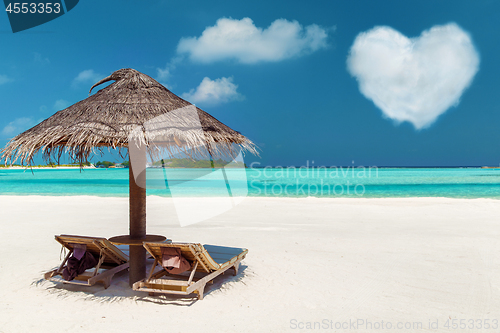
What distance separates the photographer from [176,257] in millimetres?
3809

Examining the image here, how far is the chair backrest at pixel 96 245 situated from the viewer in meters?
4.04

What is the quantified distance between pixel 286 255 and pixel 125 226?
528 centimetres

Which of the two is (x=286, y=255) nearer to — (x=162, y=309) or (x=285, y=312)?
(x=285, y=312)

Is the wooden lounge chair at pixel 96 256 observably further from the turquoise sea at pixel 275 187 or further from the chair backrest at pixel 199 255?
the turquoise sea at pixel 275 187

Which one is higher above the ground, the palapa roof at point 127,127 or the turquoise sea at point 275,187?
the palapa roof at point 127,127

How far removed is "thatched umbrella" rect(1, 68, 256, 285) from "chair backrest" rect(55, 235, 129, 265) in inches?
12.9

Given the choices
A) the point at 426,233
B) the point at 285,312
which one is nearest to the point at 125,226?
the point at 285,312

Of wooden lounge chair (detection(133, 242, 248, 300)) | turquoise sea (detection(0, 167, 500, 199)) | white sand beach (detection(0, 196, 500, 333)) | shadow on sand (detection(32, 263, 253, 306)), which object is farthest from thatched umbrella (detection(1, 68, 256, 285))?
turquoise sea (detection(0, 167, 500, 199))

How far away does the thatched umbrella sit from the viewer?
3.68m

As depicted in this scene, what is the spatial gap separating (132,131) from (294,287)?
2910 millimetres

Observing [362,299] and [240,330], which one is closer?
[240,330]

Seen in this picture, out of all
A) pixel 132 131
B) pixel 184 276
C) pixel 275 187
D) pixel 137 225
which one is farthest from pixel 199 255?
pixel 275 187

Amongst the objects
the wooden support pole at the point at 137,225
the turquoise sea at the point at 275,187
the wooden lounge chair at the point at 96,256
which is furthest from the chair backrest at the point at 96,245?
the turquoise sea at the point at 275,187

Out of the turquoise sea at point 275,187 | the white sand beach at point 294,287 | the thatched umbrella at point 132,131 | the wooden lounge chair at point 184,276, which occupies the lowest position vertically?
the turquoise sea at point 275,187
